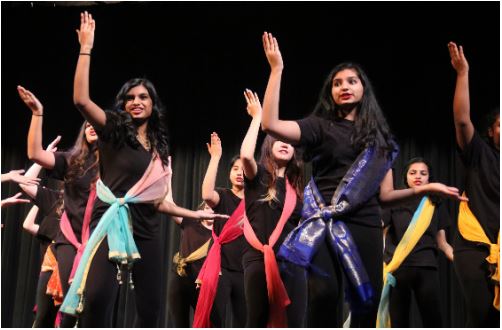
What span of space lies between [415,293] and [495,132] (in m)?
1.42

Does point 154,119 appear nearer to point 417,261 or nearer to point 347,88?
point 347,88

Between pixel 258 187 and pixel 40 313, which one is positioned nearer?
pixel 258 187

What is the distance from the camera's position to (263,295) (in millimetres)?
3320

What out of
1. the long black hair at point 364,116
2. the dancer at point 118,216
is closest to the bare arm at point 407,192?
the long black hair at point 364,116

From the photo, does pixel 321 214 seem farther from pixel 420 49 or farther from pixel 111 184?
pixel 420 49

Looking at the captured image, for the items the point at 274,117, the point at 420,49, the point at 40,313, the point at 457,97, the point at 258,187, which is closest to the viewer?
the point at 274,117

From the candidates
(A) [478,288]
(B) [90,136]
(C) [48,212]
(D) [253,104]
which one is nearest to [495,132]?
(A) [478,288]

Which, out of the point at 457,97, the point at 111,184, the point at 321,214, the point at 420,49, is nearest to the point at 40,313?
the point at 111,184

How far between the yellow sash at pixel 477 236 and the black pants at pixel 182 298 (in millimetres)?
2028

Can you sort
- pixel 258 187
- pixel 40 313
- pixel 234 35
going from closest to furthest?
pixel 258 187
pixel 40 313
pixel 234 35

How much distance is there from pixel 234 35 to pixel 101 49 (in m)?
1.40

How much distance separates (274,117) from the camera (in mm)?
2377

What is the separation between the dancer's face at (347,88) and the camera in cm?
266

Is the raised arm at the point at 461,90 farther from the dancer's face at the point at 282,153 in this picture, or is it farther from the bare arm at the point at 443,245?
the bare arm at the point at 443,245
